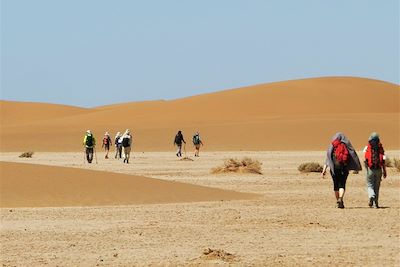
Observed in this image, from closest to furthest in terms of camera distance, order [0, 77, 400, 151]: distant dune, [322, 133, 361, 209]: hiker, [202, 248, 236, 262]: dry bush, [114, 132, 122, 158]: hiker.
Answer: [202, 248, 236, 262]: dry bush, [322, 133, 361, 209]: hiker, [114, 132, 122, 158]: hiker, [0, 77, 400, 151]: distant dune

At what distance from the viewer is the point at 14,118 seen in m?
138

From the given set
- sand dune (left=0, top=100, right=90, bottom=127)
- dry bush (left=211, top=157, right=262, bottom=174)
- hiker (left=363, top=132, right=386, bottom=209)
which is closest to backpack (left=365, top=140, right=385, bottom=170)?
hiker (left=363, top=132, right=386, bottom=209)

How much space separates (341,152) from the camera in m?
22.1

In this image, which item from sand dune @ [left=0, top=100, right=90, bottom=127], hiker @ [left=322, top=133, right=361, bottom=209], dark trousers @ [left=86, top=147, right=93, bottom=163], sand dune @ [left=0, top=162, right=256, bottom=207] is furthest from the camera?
sand dune @ [left=0, top=100, right=90, bottom=127]

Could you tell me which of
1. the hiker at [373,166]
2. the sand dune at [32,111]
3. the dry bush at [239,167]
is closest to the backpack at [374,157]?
the hiker at [373,166]

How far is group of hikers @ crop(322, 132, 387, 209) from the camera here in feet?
72.5

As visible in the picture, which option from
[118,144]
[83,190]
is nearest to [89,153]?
[118,144]

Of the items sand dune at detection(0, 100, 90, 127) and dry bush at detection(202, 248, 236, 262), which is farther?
sand dune at detection(0, 100, 90, 127)

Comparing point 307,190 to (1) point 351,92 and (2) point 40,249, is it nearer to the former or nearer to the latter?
(2) point 40,249

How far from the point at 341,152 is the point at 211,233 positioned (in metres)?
5.48

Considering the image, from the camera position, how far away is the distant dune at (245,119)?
8356 cm

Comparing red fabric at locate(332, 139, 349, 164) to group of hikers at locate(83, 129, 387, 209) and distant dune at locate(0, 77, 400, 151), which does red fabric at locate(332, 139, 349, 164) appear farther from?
distant dune at locate(0, 77, 400, 151)

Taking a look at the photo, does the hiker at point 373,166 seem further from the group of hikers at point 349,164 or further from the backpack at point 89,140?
the backpack at point 89,140

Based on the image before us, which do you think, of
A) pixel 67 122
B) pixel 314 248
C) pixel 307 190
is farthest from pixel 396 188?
pixel 67 122
